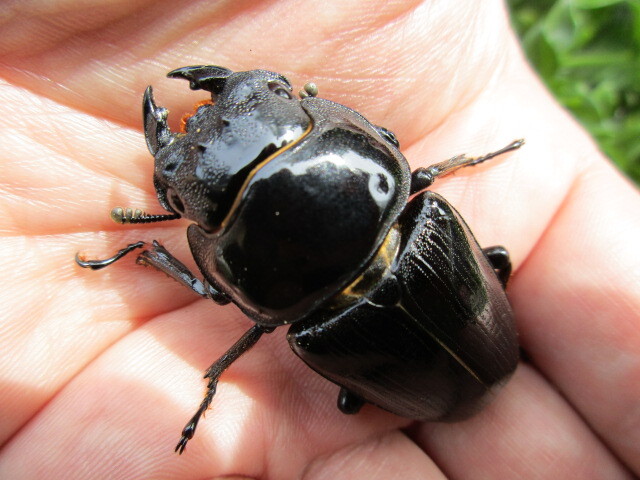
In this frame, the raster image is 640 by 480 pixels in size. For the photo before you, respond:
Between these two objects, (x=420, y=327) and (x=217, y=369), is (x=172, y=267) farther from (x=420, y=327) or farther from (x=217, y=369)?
(x=420, y=327)

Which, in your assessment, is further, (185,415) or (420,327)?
(185,415)

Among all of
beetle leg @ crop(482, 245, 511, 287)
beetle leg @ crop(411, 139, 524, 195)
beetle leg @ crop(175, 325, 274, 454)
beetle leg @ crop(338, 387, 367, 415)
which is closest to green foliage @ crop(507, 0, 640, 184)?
beetle leg @ crop(411, 139, 524, 195)

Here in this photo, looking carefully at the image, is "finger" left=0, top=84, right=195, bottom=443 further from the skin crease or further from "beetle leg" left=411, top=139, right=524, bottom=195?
"beetle leg" left=411, top=139, right=524, bottom=195

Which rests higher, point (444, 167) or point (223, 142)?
point (223, 142)

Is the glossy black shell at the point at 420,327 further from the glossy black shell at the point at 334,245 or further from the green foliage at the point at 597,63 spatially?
the green foliage at the point at 597,63

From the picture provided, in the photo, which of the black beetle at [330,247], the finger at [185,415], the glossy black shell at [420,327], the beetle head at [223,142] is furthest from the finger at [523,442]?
the beetle head at [223,142]

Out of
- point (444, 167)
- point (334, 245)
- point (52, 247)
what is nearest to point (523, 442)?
point (444, 167)
